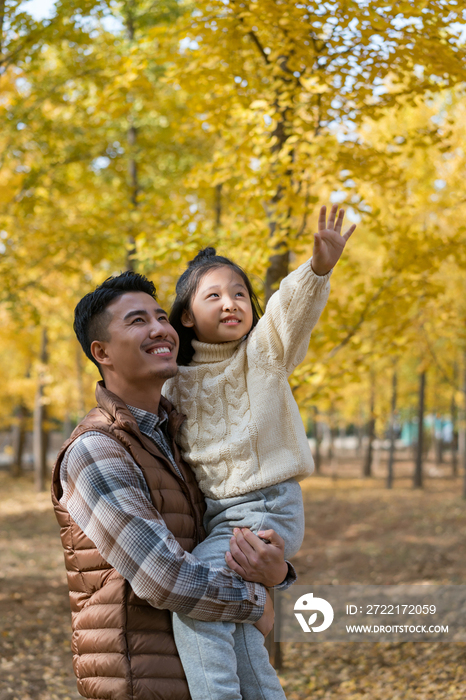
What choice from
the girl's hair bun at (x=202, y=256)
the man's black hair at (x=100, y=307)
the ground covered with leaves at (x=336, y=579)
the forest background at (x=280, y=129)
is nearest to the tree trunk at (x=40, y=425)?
the ground covered with leaves at (x=336, y=579)

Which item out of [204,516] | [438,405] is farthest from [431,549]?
[438,405]

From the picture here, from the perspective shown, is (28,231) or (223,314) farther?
(28,231)

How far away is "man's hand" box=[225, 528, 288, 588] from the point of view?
5.39ft

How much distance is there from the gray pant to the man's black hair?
0.63 metres

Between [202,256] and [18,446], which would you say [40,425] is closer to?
[18,446]

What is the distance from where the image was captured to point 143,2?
23.2ft

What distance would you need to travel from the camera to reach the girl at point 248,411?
1735mm

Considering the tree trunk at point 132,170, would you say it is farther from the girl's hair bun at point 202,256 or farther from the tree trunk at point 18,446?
the tree trunk at point 18,446

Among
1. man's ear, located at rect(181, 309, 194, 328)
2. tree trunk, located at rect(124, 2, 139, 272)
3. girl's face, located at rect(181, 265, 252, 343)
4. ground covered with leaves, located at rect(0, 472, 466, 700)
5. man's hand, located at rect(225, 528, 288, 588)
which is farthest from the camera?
tree trunk, located at rect(124, 2, 139, 272)

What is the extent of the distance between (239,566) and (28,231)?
7948 mm

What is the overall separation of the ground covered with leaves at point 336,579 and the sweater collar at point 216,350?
153 inches

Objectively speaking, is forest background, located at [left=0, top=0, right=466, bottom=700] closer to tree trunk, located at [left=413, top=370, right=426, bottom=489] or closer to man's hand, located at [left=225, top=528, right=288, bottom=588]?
man's hand, located at [left=225, top=528, right=288, bottom=588]

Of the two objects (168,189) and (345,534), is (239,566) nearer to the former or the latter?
(168,189)

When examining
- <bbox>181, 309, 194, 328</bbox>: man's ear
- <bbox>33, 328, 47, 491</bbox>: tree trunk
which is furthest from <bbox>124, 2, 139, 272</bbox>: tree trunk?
<bbox>33, 328, 47, 491</bbox>: tree trunk
